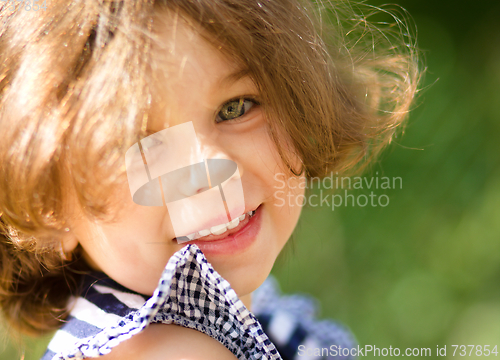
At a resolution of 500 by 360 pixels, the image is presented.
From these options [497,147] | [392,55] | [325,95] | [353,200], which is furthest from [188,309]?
[497,147]

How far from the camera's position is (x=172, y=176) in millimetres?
529

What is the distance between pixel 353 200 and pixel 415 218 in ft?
0.85

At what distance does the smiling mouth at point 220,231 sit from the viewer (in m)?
0.57

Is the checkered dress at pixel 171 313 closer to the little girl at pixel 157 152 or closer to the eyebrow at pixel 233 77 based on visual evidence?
the little girl at pixel 157 152

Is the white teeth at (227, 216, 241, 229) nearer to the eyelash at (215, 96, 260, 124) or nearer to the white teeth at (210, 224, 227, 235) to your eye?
the white teeth at (210, 224, 227, 235)

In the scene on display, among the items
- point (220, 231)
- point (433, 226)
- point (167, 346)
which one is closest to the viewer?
point (167, 346)

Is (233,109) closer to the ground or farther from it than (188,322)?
farther from it

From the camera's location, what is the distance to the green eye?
581 mm

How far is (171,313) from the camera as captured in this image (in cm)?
51

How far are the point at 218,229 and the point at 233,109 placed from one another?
0.18 m

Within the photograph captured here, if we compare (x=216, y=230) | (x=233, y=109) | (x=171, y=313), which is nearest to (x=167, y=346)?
(x=171, y=313)

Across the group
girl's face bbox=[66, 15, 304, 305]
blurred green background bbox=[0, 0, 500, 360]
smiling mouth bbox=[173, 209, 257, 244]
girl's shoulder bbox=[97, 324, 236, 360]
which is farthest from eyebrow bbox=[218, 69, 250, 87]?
blurred green background bbox=[0, 0, 500, 360]

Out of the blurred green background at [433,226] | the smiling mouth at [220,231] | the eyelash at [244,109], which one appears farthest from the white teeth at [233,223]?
the blurred green background at [433,226]

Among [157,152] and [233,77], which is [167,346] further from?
[233,77]
